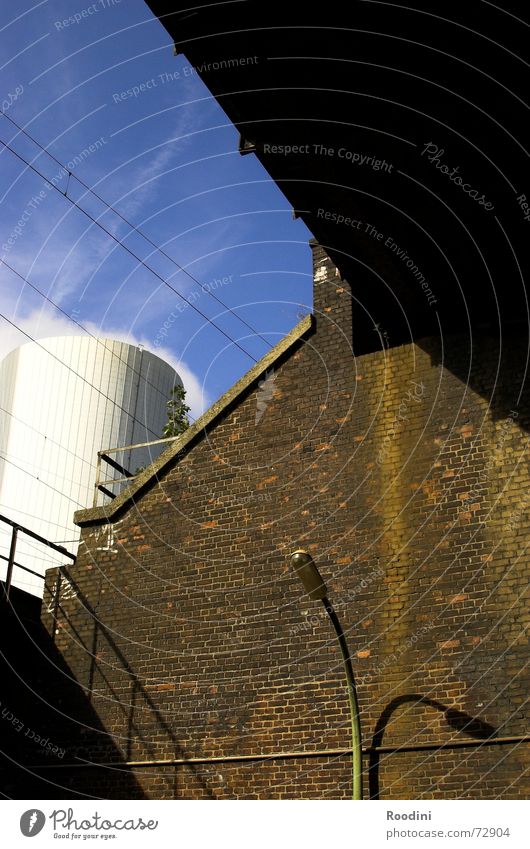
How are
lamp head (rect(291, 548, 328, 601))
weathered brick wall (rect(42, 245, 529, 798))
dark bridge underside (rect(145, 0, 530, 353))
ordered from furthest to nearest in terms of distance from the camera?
weathered brick wall (rect(42, 245, 529, 798)) → lamp head (rect(291, 548, 328, 601)) → dark bridge underside (rect(145, 0, 530, 353))

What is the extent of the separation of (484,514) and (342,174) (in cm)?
466

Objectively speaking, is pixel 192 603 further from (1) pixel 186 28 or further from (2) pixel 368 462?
(1) pixel 186 28

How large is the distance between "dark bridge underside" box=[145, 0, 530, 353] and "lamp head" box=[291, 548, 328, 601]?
392 centimetres

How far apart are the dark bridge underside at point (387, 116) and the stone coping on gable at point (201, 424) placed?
2.33 metres

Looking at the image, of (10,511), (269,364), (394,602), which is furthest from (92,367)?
(394,602)

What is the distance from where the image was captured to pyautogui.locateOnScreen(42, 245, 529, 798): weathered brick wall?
11.0 metres

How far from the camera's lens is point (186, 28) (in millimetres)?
8297

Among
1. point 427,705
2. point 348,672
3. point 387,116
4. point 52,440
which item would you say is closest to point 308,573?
point 348,672

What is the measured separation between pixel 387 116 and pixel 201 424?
20.6ft

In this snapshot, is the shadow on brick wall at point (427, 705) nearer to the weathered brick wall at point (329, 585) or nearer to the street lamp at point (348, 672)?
the weathered brick wall at point (329, 585)

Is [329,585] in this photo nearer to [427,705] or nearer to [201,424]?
[427,705]

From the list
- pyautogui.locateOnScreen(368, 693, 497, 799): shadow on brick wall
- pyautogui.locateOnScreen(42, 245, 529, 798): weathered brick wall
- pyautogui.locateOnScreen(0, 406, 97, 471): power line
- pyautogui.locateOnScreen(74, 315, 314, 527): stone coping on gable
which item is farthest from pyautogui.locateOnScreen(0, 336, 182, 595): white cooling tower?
pyautogui.locateOnScreen(368, 693, 497, 799): shadow on brick wall

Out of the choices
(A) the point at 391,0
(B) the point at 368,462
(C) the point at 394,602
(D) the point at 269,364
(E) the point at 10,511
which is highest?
(E) the point at 10,511

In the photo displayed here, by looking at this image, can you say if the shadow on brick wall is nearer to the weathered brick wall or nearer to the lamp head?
the weathered brick wall
